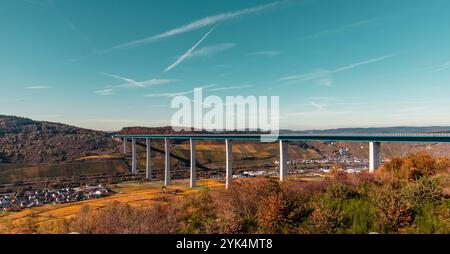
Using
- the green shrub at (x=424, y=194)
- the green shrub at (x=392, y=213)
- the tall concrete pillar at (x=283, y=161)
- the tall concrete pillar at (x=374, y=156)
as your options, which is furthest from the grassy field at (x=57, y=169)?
the green shrub at (x=424, y=194)

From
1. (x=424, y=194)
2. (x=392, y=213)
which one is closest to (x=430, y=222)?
(x=392, y=213)

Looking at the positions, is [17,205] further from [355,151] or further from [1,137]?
[355,151]

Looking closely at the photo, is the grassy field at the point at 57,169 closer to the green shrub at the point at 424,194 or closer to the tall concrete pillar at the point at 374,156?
the tall concrete pillar at the point at 374,156

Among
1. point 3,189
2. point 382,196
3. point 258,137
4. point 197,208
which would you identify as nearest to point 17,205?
point 3,189

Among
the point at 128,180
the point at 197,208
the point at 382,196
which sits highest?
the point at 382,196

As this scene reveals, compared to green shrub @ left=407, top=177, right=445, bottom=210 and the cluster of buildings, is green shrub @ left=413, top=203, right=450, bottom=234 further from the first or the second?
the cluster of buildings

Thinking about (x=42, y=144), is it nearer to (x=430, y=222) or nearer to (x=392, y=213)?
(x=392, y=213)
